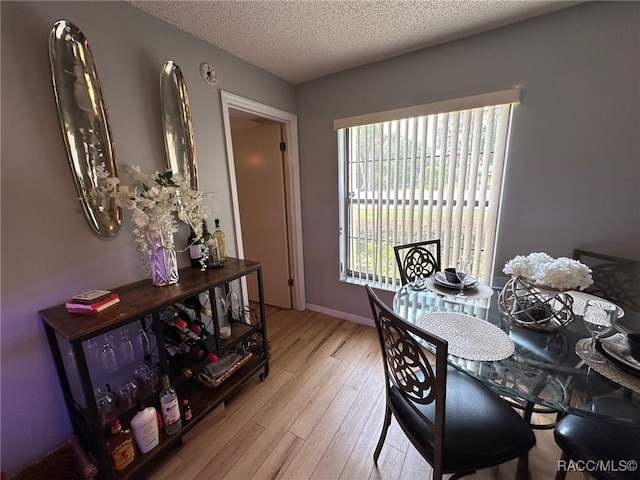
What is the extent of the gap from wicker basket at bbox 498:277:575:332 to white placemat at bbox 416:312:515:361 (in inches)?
5.3

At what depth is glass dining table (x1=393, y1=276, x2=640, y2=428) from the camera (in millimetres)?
805

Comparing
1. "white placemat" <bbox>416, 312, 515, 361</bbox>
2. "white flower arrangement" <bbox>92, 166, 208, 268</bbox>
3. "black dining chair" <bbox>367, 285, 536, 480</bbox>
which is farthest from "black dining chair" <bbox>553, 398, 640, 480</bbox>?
"white flower arrangement" <bbox>92, 166, 208, 268</bbox>

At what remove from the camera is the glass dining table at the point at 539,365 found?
805 mm

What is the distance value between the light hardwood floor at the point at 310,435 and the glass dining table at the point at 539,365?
2.17 feet

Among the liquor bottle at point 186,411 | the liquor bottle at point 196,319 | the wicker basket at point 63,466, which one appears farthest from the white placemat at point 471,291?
the wicker basket at point 63,466

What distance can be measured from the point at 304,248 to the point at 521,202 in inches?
76.5

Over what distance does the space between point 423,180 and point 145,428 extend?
92.8 inches

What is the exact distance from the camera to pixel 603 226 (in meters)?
1.56

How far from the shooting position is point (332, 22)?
5.09 ft

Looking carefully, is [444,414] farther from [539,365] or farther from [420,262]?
[420,262]

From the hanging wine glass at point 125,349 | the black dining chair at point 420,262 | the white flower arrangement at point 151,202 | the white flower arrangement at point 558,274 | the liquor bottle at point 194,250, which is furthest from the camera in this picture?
the black dining chair at point 420,262

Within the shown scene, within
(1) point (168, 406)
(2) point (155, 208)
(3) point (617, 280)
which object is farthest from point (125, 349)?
(3) point (617, 280)

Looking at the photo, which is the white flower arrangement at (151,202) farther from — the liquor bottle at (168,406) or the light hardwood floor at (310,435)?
the light hardwood floor at (310,435)

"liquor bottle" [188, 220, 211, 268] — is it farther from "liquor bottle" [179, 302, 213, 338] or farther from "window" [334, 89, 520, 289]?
"window" [334, 89, 520, 289]
